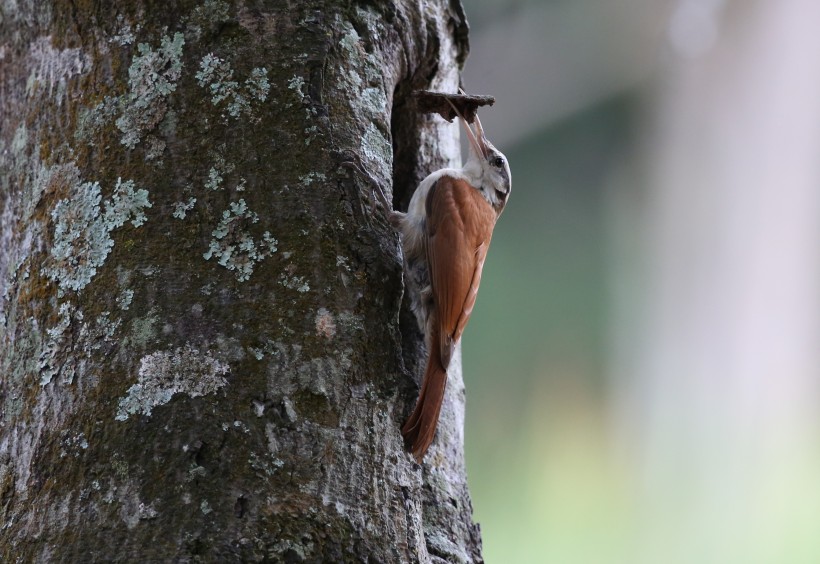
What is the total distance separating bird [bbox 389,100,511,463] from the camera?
2.33m

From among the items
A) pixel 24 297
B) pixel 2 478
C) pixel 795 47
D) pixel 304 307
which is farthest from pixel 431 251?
pixel 795 47

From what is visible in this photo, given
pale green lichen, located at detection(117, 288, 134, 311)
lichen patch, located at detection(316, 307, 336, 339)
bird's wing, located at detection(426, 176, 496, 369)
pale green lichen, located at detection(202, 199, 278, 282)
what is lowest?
bird's wing, located at detection(426, 176, 496, 369)

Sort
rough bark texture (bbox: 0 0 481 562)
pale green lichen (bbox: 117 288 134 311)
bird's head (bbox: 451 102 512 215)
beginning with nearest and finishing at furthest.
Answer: rough bark texture (bbox: 0 0 481 562), pale green lichen (bbox: 117 288 134 311), bird's head (bbox: 451 102 512 215)

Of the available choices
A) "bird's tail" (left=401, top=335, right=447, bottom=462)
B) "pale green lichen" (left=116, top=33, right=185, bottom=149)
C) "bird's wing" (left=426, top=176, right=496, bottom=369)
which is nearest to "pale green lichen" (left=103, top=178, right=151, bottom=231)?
"pale green lichen" (left=116, top=33, right=185, bottom=149)

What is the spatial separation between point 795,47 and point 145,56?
499 cm

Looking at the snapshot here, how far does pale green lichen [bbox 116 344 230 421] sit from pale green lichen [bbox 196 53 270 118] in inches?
22.1

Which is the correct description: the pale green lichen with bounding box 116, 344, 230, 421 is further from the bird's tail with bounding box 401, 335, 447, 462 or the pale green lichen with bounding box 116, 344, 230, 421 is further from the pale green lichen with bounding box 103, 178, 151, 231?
the bird's tail with bounding box 401, 335, 447, 462

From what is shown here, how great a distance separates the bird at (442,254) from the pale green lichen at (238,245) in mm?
398

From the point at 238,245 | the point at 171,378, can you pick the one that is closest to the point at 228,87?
the point at 238,245

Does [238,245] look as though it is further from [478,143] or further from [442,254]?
[478,143]

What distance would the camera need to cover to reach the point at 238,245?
6.03ft

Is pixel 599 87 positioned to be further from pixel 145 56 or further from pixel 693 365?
pixel 145 56

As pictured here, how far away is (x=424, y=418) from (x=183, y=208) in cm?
69

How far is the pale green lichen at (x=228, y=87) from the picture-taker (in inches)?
76.5
